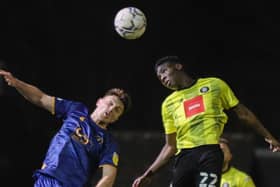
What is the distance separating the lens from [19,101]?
1077 cm

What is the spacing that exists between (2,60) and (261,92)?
11.4 feet

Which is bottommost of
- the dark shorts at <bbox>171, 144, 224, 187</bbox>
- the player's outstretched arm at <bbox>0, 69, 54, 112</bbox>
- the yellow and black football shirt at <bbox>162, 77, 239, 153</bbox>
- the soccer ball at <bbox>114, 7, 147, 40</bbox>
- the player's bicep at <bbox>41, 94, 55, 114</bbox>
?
the dark shorts at <bbox>171, 144, 224, 187</bbox>

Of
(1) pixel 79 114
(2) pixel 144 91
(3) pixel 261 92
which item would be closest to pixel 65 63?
(2) pixel 144 91

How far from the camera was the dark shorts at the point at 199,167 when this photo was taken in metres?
6.27

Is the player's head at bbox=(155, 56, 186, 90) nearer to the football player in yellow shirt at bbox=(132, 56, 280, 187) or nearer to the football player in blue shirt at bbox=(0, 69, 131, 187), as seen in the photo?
the football player in yellow shirt at bbox=(132, 56, 280, 187)

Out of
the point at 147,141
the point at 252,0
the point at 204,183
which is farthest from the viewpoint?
the point at 252,0

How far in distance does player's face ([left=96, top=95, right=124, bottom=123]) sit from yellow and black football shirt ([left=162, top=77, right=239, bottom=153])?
19.7 inches

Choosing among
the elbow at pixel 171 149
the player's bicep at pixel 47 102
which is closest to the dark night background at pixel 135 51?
the elbow at pixel 171 149

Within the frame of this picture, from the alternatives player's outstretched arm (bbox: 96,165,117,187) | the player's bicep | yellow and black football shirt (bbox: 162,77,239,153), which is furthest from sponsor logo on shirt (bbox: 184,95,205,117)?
the player's bicep

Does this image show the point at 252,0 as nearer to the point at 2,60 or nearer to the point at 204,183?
the point at 2,60

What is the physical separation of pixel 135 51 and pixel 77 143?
4.74 metres

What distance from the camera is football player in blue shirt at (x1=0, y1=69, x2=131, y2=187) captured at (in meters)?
6.14

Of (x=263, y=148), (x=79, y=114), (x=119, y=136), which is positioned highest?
(x=79, y=114)

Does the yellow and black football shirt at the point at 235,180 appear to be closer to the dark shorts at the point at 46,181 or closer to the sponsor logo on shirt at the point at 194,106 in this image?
the sponsor logo on shirt at the point at 194,106
